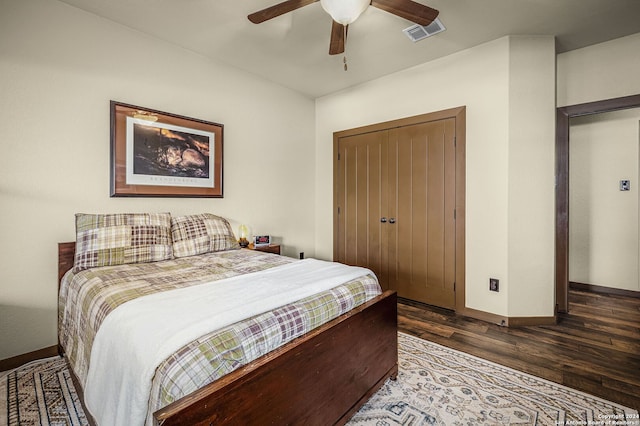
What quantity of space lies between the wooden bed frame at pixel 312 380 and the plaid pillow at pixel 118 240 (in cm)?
158

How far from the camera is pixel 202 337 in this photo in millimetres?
1068

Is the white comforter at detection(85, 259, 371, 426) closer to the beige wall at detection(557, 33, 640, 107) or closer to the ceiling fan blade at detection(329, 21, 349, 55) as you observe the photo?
the ceiling fan blade at detection(329, 21, 349, 55)

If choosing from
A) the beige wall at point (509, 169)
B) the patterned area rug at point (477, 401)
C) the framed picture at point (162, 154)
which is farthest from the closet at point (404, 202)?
the framed picture at point (162, 154)

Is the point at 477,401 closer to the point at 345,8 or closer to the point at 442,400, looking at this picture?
the point at 442,400

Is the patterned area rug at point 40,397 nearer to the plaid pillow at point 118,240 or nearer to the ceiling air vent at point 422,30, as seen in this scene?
the plaid pillow at point 118,240

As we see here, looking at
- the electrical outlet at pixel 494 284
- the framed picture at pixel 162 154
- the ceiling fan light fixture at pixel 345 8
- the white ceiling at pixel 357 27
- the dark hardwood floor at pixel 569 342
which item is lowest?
the dark hardwood floor at pixel 569 342

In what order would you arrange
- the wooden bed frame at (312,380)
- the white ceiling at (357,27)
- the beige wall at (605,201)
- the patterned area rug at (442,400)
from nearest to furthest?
the wooden bed frame at (312,380), the patterned area rug at (442,400), the white ceiling at (357,27), the beige wall at (605,201)

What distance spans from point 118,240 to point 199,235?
62 centimetres

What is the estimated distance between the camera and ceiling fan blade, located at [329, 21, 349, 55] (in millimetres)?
2036

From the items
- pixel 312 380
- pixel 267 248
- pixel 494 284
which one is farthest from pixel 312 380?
pixel 494 284

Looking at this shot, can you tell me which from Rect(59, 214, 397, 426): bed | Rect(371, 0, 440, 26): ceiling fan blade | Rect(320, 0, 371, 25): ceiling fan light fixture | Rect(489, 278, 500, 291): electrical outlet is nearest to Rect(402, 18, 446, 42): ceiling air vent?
Rect(371, 0, 440, 26): ceiling fan blade

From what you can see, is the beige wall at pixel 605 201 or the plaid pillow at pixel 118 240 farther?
the beige wall at pixel 605 201

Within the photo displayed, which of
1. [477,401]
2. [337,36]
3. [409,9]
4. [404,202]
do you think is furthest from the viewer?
[404,202]

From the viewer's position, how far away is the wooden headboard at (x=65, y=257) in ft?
7.30
